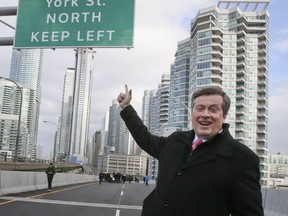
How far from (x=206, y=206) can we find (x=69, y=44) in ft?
32.4

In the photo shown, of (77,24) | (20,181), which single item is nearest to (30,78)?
(20,181)

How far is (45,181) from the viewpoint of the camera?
2539 cm

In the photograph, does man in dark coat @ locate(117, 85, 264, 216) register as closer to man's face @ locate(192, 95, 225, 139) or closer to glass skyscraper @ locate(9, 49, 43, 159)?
man's face @ locate(192, 95, 225, 139)

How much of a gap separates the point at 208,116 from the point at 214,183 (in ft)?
1.63

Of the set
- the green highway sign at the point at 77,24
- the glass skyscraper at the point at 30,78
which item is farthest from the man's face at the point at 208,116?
the glass skyscraper at the point at 30,78

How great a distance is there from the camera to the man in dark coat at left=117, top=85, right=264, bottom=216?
267cm

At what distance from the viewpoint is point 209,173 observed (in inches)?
106

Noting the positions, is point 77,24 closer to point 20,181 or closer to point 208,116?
point 208,116

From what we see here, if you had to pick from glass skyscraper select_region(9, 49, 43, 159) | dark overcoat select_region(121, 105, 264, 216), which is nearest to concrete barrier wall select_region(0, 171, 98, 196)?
dark overcoat select_region(121, 105, 264, 216)

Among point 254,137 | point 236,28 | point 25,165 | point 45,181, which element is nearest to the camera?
point 45,181

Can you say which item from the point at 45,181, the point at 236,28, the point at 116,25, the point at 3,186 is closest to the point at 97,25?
the point at 116,25

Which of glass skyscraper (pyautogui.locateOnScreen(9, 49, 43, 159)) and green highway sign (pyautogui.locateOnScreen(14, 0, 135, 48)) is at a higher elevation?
glass skyscraper (pyautogui.locateOnScreen(9, 49, 43, 159))

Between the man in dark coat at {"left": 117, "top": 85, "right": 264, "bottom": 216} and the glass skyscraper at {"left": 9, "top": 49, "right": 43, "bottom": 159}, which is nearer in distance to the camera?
the man in dark coat at {"left": 117, "top": 85, "right": 264, "bottom": 216}

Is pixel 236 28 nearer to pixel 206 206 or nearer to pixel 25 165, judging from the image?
pixel 25 165
